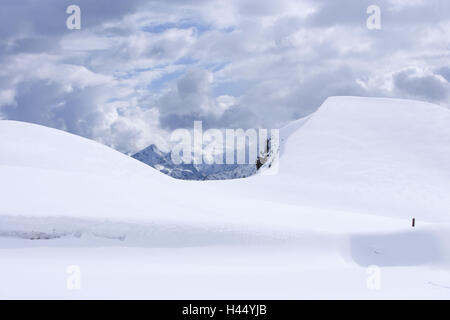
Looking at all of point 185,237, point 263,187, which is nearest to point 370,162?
point 263,187

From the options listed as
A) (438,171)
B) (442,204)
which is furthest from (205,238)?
(438,171)

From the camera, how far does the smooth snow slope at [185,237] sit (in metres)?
14.7

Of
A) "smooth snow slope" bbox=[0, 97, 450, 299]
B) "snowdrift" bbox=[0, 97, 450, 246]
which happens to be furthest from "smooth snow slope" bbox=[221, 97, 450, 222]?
"smooth snow slope" bbox=[0, 97, 450, 299]

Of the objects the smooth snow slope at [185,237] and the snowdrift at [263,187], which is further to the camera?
the snowdrift at [263,187]

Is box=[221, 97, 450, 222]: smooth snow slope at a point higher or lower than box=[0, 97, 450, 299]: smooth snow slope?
higher

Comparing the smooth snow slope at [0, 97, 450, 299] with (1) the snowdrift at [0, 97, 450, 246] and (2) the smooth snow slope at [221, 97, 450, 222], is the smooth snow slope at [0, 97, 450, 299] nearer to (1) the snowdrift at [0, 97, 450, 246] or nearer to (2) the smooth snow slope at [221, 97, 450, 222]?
(1) the snowdrift at [0, 97, 450, 246]

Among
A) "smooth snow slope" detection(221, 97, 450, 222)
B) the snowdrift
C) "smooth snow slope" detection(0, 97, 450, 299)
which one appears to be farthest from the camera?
"smooth snow slope" detection(221, 97, 450, 222)

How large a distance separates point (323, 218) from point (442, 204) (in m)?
16.1

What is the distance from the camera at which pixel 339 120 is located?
168ft

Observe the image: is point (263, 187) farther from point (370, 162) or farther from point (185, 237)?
point (185, 237)

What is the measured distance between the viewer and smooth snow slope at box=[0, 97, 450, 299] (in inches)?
580

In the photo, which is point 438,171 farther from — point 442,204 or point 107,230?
point 107,230

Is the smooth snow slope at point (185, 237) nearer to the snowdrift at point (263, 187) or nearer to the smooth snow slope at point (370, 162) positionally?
the snowdrift at point (263, 187)

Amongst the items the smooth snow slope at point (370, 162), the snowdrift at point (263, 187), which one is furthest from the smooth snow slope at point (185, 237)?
the smooth snow slope at point (370, 162)
